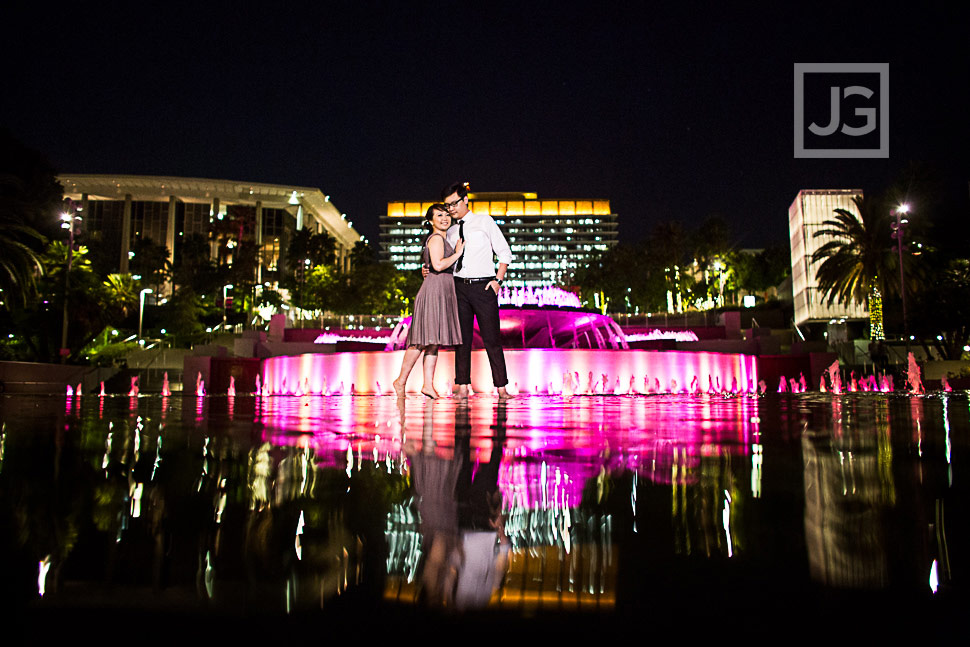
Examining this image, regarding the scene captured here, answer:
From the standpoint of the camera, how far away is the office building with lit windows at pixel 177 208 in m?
86.2

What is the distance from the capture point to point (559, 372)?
57.0ft

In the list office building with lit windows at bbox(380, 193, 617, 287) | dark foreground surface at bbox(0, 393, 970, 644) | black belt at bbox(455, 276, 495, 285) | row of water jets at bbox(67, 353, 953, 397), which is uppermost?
office building with lit windows at bbox(380, 193, 617, 287)

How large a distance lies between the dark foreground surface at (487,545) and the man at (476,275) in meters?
5.68

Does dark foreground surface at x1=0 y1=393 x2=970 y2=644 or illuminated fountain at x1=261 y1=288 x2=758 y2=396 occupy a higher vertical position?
illuminated fountain at x1=261 y1=288 x2=758 y2=396

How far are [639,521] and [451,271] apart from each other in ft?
22.7

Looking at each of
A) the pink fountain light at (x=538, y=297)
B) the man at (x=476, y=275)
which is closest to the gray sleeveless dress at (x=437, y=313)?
the man at (x=476, y=275)

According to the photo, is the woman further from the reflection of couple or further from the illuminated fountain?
the illuminated fountain

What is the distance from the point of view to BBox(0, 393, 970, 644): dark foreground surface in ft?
3.40

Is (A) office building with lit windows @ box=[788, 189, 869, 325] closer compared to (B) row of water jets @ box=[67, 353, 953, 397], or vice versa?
(B) row of water jets @ box=[67, 353, 953, 397]

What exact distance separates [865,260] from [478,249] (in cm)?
4705

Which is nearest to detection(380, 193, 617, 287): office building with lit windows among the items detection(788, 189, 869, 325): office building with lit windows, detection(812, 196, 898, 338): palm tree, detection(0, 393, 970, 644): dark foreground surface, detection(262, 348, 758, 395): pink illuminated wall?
detection(788, 189, 869, 325): office building with lit windows

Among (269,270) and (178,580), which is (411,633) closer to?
(178,580)

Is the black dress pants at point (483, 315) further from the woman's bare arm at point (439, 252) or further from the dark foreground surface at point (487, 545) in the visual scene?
the dark foreground surface at point (487, 545)

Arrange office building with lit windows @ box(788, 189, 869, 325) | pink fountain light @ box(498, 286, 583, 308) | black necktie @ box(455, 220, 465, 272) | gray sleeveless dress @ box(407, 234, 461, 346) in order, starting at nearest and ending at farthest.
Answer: gray sleeveless dress @ box(407, 234, 461, 346), black necktie @ box(455, 220, 465, 272), pink fountain light @ box(498, 286, 583, 308), office building with lit windows @ box(788, 189, 869, 325)
